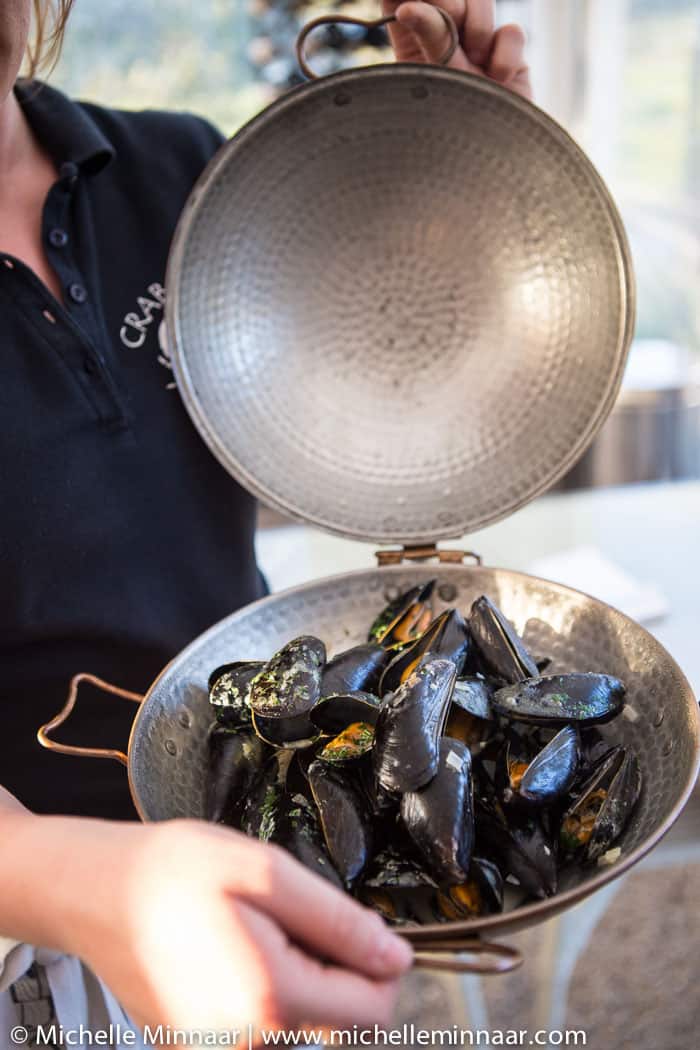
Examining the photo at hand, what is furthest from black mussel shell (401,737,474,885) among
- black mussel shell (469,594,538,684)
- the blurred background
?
the blurred background

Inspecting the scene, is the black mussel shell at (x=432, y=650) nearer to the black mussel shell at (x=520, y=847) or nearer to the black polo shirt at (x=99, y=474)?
the black mussel shell at (x=520, y=847)

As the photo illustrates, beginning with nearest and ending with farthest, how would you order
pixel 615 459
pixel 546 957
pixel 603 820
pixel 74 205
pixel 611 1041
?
pixel 603 820, pixel 74 205, pixel 546 957, pixel 611 1041, pixel 615 459

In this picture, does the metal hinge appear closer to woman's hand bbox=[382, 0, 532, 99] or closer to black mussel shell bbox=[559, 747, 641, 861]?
black mussel shell bbox=[559, 747, 641, 861]

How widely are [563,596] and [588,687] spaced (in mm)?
123

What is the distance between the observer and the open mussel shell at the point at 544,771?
468 millimetres

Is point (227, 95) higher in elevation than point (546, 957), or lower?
higher

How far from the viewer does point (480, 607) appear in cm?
59

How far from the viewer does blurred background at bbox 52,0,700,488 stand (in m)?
2.24

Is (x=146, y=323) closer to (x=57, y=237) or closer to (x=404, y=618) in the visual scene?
(x=57, y=237)

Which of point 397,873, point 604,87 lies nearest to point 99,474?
point 397,873

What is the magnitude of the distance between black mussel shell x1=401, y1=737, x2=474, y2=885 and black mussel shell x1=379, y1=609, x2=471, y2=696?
11 cm

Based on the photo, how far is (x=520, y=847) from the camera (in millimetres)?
460

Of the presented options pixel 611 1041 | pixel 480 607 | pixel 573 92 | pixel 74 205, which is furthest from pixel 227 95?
pixel 611 1041

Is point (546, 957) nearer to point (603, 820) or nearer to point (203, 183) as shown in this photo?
point (603, 820)
